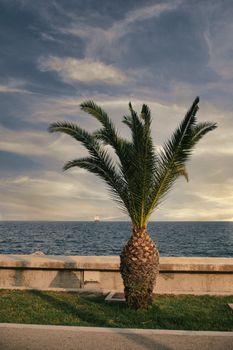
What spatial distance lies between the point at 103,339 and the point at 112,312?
2.02 m

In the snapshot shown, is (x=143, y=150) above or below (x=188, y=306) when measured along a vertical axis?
above

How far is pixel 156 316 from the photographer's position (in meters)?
8.12

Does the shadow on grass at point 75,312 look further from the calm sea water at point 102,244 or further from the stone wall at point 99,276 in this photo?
the calm sea water at point 102,244

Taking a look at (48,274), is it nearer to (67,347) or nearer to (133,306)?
(133,306)

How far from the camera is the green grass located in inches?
298

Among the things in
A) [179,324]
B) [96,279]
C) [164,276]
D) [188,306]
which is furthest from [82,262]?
[179,324]

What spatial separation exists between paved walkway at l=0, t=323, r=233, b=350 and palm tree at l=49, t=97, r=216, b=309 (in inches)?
86.2

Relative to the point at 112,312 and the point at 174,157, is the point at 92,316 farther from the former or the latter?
the point at 174,157

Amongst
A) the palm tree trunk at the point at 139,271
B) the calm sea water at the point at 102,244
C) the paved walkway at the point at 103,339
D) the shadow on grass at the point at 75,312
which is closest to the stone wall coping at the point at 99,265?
the shadow on grass at the point at 75,312

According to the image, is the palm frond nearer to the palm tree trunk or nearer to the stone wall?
the palm tree trunk

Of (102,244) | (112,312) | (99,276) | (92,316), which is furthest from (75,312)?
(102,244)

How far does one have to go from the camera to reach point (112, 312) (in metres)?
8.35

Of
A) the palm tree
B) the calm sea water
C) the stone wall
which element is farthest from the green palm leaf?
the calm sea water

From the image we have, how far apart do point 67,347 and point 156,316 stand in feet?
8.80
